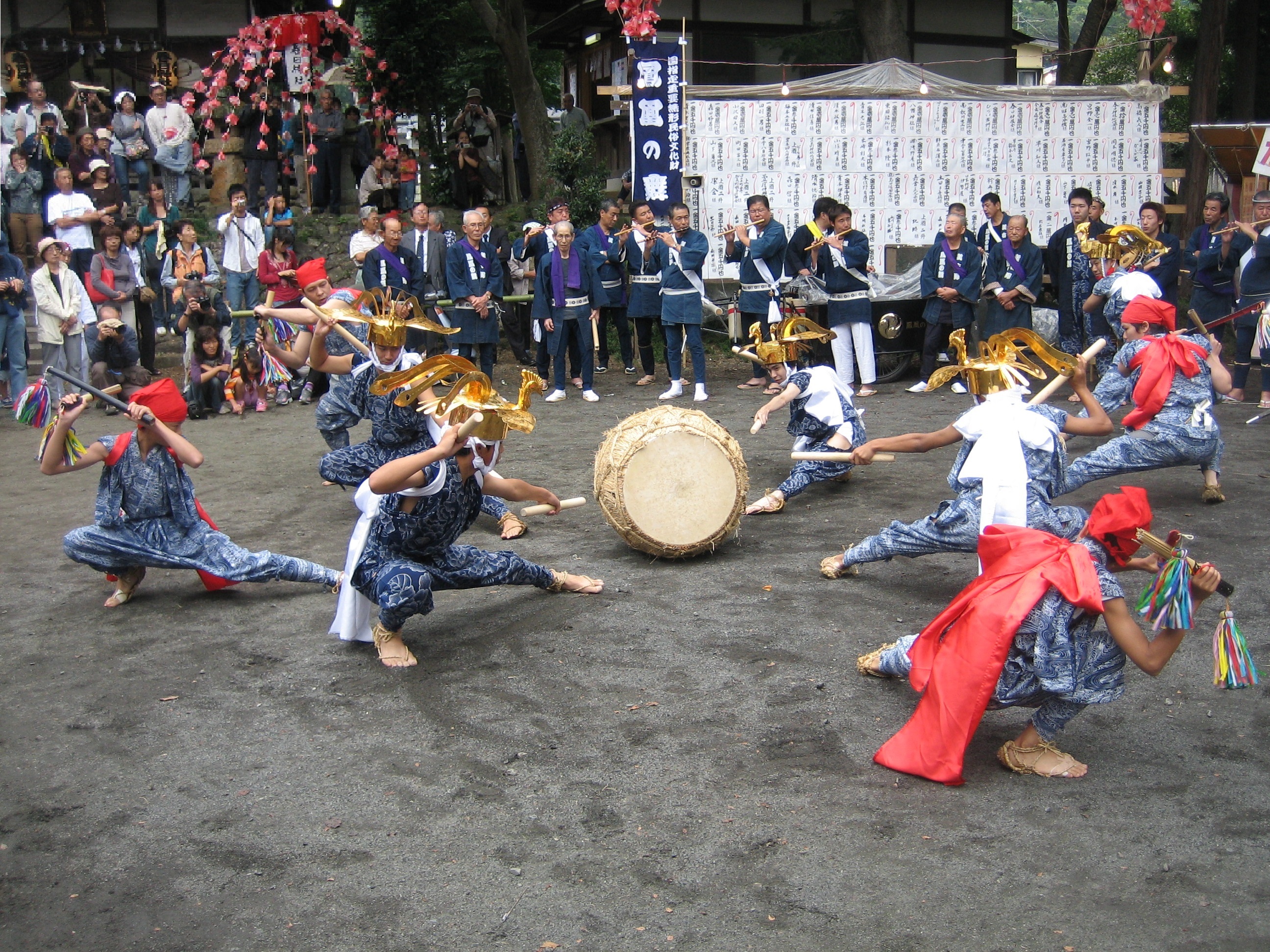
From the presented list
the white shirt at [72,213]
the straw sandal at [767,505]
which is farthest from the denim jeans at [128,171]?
the straw sandal at [767,505]

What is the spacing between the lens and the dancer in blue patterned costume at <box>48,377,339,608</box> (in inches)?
207

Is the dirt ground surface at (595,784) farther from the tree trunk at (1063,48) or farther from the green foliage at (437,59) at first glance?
the green foliage at (437,59)

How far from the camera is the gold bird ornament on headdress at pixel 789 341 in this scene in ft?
22.8

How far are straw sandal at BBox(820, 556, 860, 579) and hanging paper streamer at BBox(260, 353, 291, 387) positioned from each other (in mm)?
6929

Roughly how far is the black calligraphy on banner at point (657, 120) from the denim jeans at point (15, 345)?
590 centimetres

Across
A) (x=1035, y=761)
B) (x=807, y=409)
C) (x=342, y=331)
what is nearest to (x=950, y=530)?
(x=1035, y=761)

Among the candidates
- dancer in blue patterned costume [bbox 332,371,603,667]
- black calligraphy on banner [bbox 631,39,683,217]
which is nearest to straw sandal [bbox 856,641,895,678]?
dancer in blue patterned costume [bbox 332,371,603,667]

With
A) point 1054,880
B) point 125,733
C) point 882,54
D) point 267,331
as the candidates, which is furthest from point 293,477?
→ point 882,54

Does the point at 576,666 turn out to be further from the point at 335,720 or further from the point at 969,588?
the point at 969,588

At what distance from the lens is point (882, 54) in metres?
13.1

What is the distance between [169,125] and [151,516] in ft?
31.8

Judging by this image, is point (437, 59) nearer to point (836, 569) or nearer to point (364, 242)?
point (364, 242)

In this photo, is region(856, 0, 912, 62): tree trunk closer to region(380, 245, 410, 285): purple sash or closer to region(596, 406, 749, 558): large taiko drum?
region(380, 245, 410, 285): purple sash

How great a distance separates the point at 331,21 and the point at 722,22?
577 cm
